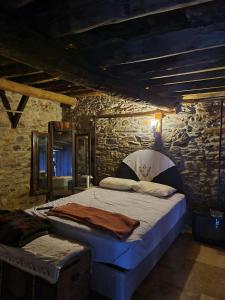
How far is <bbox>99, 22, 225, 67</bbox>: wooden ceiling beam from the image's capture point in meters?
1.73

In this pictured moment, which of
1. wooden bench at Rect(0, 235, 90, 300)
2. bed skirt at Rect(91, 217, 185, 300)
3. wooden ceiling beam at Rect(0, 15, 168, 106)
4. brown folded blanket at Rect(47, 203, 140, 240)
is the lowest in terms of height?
bed skirt at Rect(91, 217, 185, 300)

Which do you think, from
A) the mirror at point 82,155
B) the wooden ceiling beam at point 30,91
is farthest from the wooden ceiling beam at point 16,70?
the mirror at point 82,155

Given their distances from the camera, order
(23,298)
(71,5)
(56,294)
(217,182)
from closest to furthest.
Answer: (71,5) → (56,294) → (23,298) → (217,182)

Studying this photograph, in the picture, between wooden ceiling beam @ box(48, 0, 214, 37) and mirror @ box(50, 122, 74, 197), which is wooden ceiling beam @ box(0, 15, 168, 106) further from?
mirror @ box(50, 122, 74, 197)

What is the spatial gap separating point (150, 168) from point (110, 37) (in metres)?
2.81

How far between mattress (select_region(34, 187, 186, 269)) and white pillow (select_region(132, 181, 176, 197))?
79mm

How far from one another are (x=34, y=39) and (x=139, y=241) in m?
1.88

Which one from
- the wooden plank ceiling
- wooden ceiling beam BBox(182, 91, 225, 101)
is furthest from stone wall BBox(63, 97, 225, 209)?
the wooden plank ceiling

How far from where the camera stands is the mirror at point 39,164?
4.55 metres

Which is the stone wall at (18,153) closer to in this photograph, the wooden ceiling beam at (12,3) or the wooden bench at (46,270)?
the wooden bench at (46,270)

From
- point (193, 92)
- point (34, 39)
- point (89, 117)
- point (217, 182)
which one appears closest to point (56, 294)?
point (34, 39)

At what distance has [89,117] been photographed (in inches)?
197

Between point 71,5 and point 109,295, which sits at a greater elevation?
point 71,5

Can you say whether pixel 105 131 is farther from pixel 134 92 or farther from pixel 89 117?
pixel 134 92
